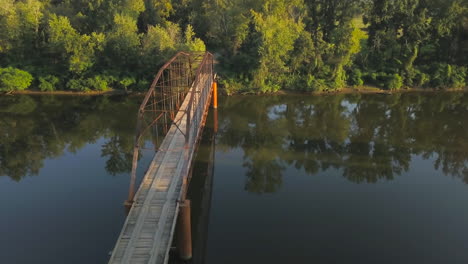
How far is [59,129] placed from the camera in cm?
3525

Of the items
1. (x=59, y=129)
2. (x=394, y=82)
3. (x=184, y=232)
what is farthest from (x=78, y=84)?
(x=394, y=82)

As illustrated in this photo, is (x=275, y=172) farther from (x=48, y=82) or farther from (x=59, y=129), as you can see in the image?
(x=48, y=82)

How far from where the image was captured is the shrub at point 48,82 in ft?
154

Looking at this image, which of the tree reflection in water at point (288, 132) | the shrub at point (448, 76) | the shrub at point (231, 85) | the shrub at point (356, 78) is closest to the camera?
the tree reflection in water at point (288, 132)

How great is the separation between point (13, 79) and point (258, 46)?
31346mm

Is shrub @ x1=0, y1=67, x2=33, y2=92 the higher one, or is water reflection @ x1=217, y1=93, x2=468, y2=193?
shrub @ x1=0, y1=67, x2=33, y2=92

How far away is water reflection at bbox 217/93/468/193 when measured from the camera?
2764 centimetres

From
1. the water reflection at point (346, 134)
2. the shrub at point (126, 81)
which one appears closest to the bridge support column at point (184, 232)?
the water reflection at point (346, 134)

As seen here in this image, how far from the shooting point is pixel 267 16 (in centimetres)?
4881

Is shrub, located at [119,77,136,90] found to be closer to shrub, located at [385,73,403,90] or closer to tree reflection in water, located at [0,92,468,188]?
tree reflection in water, located at [0,92,468,188]

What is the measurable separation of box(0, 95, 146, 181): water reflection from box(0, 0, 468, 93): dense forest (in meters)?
4.11

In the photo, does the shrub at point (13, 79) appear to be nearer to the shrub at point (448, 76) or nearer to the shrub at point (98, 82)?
the shrub at point (98, 82)

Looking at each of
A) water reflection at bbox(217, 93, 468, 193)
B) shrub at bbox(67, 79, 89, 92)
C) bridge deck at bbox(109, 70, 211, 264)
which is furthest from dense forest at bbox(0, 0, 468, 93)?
bridge deck at bbox(109, 70, 211, 264)

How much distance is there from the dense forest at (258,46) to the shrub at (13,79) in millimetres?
126
